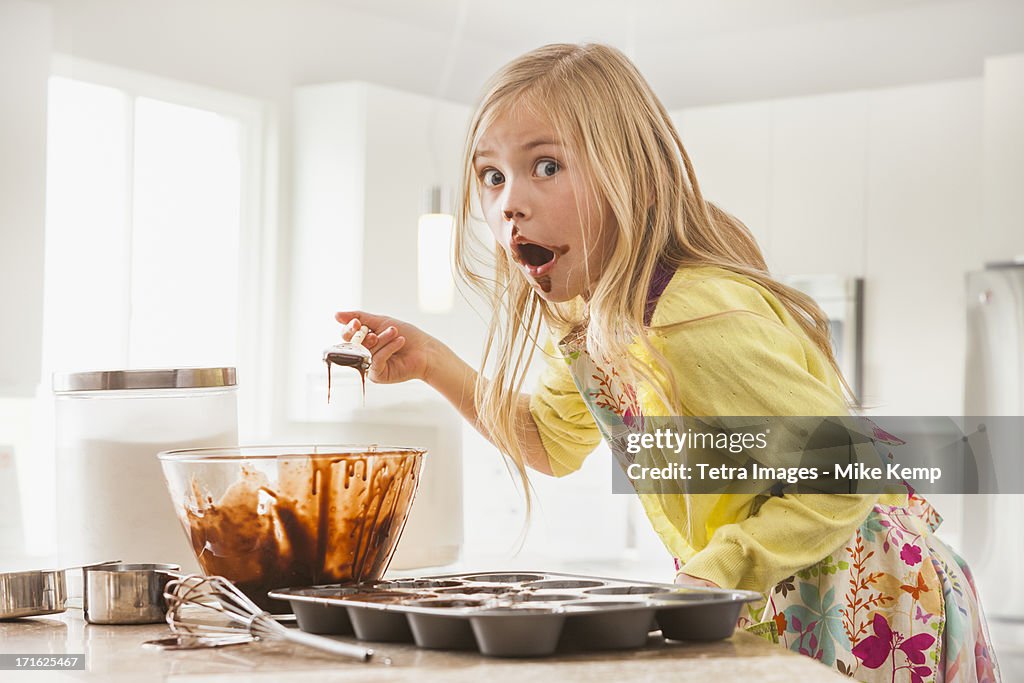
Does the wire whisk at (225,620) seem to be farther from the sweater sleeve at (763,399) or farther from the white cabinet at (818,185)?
the white cabinet at (818,185)

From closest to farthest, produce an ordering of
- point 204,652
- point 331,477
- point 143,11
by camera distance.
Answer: point 204,652
point 331,477
point 143,11

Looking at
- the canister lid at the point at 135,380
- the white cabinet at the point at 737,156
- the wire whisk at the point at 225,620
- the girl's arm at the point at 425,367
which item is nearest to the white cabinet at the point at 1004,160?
the white cabinet at the point at 737,156

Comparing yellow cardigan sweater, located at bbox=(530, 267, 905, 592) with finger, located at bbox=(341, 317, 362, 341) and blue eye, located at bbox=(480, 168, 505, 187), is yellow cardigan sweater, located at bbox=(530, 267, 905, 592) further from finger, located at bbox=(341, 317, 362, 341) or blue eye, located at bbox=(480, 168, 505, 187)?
finger, located at bbox=(341, 317, 362, 341)

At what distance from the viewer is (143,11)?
10.3ft

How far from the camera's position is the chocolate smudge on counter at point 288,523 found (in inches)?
29.1

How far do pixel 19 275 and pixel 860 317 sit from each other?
7.60 feet

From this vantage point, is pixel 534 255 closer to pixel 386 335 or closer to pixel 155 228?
pixel 386 335

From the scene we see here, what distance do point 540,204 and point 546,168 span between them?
0.10 feet

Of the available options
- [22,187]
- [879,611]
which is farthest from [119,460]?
[22,187]

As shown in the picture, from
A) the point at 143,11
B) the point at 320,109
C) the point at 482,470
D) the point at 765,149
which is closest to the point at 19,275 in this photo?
the point at 143,11

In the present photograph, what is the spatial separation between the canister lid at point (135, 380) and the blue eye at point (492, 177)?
0.27m

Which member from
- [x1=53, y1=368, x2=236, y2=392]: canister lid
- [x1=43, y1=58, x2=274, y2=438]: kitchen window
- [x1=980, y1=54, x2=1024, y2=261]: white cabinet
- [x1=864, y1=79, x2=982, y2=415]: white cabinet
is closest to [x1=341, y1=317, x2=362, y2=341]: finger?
[x1=53, y1=368, x2=236, y2=392]: canister lid

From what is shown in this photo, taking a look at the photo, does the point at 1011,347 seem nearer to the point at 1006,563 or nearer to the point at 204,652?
the point at 1006,563

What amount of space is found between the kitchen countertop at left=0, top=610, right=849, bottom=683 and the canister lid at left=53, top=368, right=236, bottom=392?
27 centimetres
